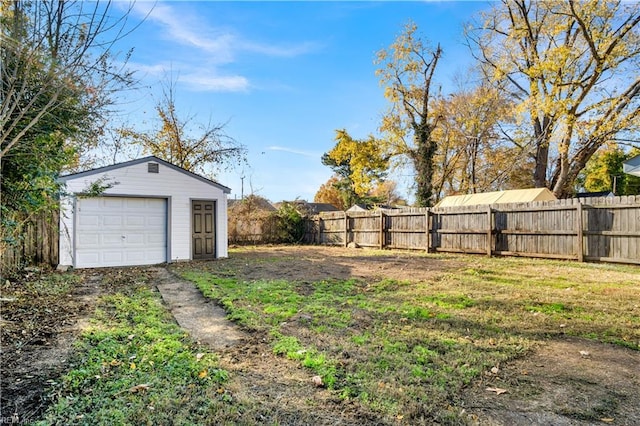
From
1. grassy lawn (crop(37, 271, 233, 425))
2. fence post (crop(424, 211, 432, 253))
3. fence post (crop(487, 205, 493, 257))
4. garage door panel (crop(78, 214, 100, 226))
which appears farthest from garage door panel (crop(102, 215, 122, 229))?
fence post (crop(487, 205, 493, 257))

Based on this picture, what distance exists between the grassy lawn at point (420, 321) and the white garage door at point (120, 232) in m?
3.68

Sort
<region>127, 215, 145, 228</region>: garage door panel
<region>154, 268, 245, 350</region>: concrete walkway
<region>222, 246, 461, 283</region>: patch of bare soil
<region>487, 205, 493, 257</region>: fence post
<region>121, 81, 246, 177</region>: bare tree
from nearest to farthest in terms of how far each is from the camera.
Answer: <region>154, 268, 245, 350</region>: concrete walkway, <region>222, 246, 461, 283</region>: patch of bare soil, <region>127, 215, 145, 228</region>: garage door panel, <region>487, 205, 493, 257</region>: fence post, <region>121, 81, 246, 177</region>: bare tree

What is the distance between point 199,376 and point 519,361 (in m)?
2.72

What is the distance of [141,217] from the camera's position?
33.6 ft

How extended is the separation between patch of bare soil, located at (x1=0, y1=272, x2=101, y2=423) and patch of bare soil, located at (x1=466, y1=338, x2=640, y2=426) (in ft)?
9.59

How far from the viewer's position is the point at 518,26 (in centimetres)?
1585

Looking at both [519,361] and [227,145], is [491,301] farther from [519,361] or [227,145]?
[227,145]

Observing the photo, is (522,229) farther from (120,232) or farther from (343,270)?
(120,232)

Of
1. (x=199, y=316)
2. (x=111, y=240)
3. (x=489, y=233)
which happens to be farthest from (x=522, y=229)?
(x=111, y=240)

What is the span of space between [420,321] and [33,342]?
4.07 meters

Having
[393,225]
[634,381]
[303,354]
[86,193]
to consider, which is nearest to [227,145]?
[393,225]

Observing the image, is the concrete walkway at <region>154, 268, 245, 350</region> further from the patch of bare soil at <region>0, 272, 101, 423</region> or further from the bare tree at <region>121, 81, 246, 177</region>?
the bare tree at <region>121, 81, 246, 177</region>

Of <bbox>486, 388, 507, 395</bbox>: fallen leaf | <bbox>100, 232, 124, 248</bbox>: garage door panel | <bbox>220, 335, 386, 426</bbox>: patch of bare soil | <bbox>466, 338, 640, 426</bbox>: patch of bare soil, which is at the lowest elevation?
<bbox>466, 338, 640, 426</bbox>: patch of bare soil

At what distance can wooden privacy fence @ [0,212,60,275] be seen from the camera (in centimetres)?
730
